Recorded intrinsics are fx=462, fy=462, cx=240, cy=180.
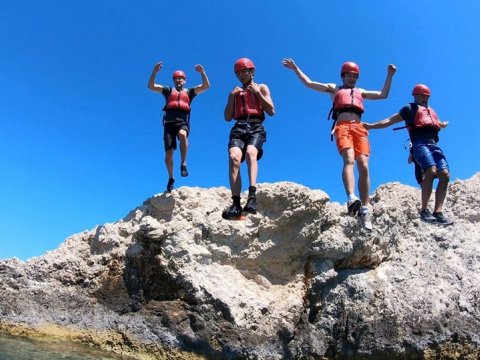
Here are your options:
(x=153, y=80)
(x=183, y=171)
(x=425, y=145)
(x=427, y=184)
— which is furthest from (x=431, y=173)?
(x=153, y=80)

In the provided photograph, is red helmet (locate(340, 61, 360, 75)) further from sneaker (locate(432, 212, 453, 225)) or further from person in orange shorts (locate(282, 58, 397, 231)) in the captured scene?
sneaker (locate(432, 212, 453, 225))

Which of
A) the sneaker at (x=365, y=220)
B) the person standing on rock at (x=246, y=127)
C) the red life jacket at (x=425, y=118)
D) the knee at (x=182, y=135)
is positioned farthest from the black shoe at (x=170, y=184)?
the red life jacket at (x=425, y=118)

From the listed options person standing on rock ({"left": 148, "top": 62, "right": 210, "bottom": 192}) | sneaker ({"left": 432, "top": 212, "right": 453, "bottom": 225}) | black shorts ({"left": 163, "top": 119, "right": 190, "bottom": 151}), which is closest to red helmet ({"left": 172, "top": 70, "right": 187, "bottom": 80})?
person standing on rock ({"left": 148, "top": 62, "right": 210, "bottom": 192})

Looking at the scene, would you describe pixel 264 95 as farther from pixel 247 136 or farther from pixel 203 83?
pixel 203 83

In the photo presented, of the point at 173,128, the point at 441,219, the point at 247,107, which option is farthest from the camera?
the point at 173,128

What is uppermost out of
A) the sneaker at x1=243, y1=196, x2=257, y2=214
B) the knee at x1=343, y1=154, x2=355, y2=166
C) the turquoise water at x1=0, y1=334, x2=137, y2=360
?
the knee at x1=343, y1=154, x2=355, y2=166

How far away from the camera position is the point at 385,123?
8.35 m

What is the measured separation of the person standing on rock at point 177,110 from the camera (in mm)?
8758

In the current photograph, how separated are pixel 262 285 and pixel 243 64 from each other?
3.59 meters

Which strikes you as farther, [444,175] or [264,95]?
[444,175]

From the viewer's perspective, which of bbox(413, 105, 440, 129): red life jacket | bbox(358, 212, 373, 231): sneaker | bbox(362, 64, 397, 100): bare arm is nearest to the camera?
bbox(358, 212, 373, 231): sneaker

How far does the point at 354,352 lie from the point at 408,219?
8.77 feet

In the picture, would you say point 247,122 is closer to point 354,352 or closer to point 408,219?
point 408,219

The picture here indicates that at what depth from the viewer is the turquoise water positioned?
5086 millimetres
